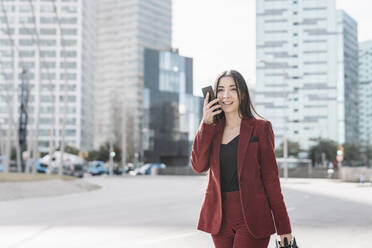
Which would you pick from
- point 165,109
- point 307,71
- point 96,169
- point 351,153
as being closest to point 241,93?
point 96,169

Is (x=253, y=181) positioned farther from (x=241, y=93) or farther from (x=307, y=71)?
(x=307, y=71)

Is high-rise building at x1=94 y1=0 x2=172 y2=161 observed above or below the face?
above

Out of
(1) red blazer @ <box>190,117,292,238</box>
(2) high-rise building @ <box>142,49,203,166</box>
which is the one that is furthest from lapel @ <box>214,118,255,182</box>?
(2) high-rise building @ <box>142,49,203,166</box>

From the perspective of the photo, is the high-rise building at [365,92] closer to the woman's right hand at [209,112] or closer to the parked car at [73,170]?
the parked car at [73,170]

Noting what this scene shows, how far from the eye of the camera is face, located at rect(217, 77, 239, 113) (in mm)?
3334

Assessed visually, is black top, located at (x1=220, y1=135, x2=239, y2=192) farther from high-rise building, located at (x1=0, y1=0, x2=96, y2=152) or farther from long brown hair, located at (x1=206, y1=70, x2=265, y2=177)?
high-rise building, located at (x1=0, y1=0, x2=96, y2=152)

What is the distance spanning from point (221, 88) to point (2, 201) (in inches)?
642

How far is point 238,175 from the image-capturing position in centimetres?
308

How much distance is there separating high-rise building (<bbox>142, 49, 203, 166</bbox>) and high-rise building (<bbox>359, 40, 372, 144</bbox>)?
59927 mm

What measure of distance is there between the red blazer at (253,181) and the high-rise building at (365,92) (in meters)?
131

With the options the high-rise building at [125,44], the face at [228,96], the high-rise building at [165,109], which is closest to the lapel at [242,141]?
the face at [228,96]

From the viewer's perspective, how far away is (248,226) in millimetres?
3002

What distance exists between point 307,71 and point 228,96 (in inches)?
4204

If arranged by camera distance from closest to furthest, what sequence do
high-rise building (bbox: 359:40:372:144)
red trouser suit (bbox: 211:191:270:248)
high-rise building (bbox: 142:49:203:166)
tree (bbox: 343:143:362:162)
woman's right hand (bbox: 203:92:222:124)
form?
red trouser suit (bbox: 211:191:270:248)
woman's right hand (bbox: 203:92:222:124)
high-rise building (bbox: 142:49:203:166)
tree (bbox: 343:143:362:162)
high-rise building (bbox: 359:40:372:144)
